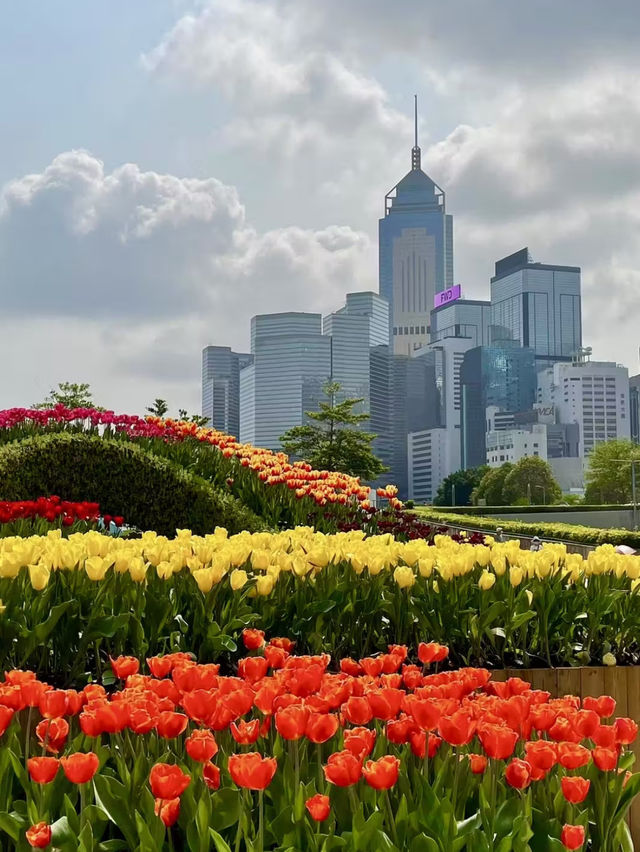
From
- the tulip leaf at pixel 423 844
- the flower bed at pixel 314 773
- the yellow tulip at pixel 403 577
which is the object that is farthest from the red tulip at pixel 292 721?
the yellow tulip at pixel 403 577

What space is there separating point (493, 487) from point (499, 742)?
311ft

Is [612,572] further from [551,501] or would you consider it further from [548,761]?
[551,501]

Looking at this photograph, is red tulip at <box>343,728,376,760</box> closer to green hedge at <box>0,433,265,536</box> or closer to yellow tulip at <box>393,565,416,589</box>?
yellow tulip at <box>393,565,416,589</box>

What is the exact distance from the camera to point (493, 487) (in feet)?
310

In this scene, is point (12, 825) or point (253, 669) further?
point (253, 669)

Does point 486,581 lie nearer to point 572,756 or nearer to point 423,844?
point 572,756

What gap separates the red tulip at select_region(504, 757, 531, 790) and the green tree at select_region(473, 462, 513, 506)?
94.3 m

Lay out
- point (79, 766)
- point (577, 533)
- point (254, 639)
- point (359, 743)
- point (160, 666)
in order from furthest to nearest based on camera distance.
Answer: point (577, 533)
point (254, 639)
point (160, 666)
point (359, 743)
point (79, 766)

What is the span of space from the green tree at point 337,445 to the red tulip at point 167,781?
40963 millimetres

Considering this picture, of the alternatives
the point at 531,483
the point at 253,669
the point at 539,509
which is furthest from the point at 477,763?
the point at 531,483

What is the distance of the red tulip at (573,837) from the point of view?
1667 mm

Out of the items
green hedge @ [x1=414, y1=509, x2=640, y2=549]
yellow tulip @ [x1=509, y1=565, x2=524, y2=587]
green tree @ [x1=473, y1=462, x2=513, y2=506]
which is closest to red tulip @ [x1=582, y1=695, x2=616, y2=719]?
yellow tulip @ [x1=509, y1=565, x2=524, y2=587]

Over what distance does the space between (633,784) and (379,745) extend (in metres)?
0.60

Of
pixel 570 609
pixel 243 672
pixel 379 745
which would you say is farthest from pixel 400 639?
pixel 379 745
